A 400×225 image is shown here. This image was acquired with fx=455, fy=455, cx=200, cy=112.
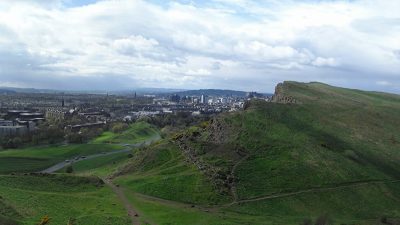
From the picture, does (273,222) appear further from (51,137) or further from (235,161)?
(51,137)

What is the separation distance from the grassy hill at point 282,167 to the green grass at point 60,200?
6189 mm

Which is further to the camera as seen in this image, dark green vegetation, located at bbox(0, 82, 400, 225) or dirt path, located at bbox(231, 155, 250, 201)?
dirt path, located at bbox(231, 155, 250, 201)

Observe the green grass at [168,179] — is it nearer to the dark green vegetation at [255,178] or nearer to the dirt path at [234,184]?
the dark green vegetation at [255,178]

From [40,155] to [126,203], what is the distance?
8657 centimetres

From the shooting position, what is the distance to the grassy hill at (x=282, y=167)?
79.2 m

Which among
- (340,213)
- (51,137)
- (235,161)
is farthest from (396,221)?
(51,137)

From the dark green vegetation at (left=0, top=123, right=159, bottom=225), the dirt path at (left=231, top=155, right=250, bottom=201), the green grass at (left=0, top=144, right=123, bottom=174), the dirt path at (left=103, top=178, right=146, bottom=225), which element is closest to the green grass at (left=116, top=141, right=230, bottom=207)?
the dirt path at (left=231, top=155, right=250, bottom=201)

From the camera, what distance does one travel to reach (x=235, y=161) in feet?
306

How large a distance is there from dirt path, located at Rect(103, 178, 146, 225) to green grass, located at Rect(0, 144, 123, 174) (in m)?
45.2

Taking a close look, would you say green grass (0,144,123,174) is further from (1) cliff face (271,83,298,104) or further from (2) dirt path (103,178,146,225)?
(1) cliff face (271,83,298,104)

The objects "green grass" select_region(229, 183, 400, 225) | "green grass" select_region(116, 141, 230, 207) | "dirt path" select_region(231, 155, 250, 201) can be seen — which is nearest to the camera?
"green grass" select_region(229, 183, 400, 225)

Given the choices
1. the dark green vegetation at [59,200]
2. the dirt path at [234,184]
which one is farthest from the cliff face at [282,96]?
the dark green vegetation at [59,200]

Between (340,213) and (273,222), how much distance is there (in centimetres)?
1515

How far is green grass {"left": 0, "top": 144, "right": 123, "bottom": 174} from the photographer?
131625 mm
